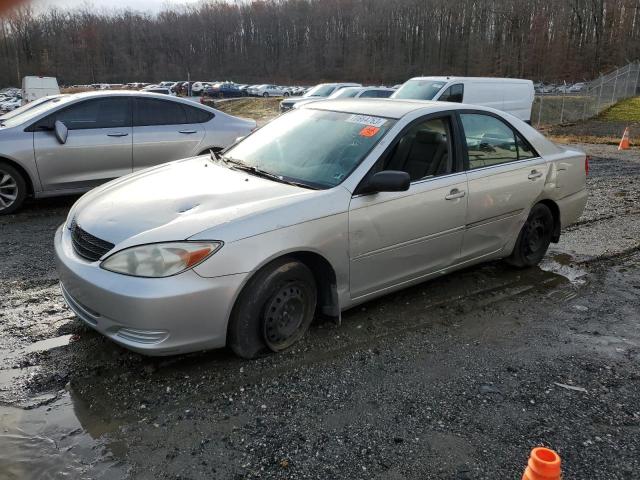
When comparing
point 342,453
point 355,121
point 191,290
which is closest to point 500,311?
point 355,121

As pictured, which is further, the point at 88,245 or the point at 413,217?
the point at 413,217

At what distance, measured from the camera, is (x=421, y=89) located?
1440cm

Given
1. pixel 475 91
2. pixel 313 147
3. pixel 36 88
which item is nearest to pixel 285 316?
pixel 313 147

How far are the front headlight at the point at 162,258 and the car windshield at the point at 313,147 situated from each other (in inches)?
40.4

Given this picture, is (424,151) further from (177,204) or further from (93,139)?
(93,139)

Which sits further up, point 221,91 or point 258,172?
point 258,172

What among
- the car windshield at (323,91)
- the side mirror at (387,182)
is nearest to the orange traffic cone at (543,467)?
the side mirror at (387,182)

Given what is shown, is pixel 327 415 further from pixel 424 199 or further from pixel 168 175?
pixel 168 175

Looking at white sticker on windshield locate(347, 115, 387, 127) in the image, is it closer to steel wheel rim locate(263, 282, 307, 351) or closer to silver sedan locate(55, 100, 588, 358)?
silver sedan locate(55, 100, 588, 358)

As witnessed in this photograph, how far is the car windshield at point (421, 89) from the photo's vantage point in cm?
1412

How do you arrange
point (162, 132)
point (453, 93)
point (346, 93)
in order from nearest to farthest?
point (162, 132), point (453, 93), point (346, 93)

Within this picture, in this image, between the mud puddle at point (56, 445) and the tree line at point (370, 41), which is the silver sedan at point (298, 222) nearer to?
the mud puddle at point (56, 445)

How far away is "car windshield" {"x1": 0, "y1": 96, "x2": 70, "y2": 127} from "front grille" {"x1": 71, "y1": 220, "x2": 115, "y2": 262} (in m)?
4.14

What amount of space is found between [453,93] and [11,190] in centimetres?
1101
